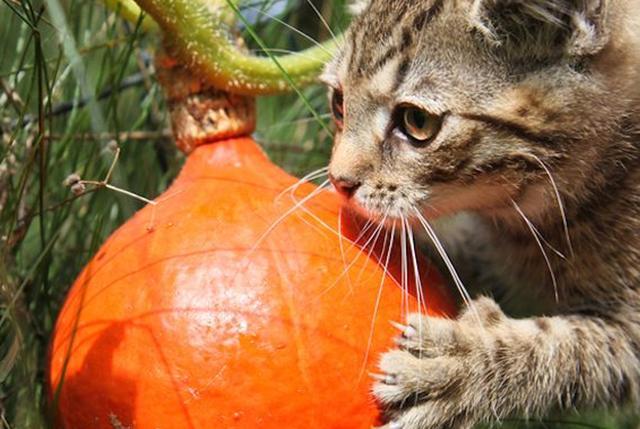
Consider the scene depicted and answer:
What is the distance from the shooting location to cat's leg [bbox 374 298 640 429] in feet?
4.32

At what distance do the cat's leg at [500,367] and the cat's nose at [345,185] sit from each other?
0.74ft

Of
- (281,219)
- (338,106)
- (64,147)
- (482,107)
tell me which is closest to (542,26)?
(482,107)

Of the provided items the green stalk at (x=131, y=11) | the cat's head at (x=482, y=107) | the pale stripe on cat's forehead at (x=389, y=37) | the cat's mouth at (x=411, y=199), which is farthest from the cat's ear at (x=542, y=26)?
the green stalk at (x=131, y=11)

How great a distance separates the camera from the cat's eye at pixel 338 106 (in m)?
1.60

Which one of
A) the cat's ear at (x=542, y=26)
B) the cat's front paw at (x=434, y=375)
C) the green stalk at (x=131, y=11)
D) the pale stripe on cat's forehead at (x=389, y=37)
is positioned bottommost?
the cat's front paw at (x=434, y=375)

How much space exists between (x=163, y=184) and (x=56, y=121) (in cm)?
28

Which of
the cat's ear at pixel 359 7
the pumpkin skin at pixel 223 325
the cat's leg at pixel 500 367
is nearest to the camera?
the pumpkin skin at pixel 223 325

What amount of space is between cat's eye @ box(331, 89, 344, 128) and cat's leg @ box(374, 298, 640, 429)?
406mm

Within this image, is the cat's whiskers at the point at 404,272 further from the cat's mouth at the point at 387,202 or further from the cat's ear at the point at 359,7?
the cat's ear at the point at 359,7

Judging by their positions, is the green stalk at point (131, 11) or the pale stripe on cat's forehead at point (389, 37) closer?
the pale stripe on cat's forehead at point (389, 37)

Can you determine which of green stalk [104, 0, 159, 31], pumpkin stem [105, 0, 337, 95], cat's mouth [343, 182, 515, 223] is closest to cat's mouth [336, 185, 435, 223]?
cat's mouth [343, 182, 515, 223]

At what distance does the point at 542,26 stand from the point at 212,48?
533 millimetres

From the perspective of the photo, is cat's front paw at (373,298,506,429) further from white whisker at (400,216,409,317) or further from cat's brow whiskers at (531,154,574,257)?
cat's brow whiskers at (531,154,574,257)

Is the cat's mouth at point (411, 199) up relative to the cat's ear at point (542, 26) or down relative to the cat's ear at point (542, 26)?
down
